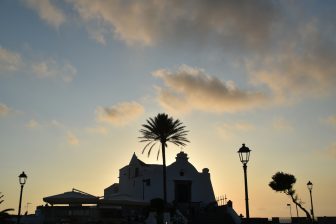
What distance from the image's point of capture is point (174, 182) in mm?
58250

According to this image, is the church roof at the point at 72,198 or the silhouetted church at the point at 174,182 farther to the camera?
the silhouetted church at the point at 174,182

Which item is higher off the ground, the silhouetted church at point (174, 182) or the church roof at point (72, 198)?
the silhouetted church at point (174, 182)

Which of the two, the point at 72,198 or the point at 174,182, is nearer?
the point at 72,198

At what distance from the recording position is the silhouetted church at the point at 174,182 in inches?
2234

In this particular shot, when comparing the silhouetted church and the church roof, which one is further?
the silhouetted church

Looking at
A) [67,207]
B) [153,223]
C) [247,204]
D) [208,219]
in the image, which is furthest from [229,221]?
[247,204]

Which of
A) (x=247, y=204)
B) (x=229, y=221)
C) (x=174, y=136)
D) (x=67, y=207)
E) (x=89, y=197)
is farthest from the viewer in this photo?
(x=174, y=136)

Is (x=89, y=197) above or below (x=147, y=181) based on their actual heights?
below

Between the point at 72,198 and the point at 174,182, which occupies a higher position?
the point at 174,182

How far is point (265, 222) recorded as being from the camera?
3228 cm

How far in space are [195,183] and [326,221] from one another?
22.9 m

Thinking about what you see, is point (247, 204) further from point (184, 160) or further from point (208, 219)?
point (184, 160)

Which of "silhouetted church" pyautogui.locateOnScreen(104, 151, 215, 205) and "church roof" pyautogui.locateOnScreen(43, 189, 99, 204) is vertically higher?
"silhouetted church" pyautogui.locateOnScreen(104, 151, 215, 205)

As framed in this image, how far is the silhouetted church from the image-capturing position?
56750 millimetres
